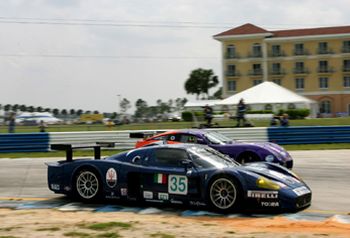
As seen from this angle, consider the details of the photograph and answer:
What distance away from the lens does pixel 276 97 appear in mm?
45125

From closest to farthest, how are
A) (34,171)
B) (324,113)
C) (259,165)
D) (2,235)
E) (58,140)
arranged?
(2,235)
(259,165)
(34,171)
(58,140)
(324,113)

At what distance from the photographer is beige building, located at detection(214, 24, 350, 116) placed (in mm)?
77750

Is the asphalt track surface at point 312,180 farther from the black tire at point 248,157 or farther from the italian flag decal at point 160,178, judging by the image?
the italian flag decal at point 160,178

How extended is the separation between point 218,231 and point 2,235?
279 centimetres

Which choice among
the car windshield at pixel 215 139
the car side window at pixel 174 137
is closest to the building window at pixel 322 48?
the car windshield at pixel 215 139

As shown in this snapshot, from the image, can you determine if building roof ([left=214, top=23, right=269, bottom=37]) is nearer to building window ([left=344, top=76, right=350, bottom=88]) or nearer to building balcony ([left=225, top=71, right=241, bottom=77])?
building balcony ([left=225, top=71, right=241, bottom=77])

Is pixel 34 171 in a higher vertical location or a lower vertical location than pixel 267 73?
lower

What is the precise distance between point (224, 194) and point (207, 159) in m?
0.73

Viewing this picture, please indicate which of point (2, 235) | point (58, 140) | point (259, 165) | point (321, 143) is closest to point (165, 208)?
point (259, 165)

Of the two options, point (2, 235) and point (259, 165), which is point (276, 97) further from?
point (2, 235)

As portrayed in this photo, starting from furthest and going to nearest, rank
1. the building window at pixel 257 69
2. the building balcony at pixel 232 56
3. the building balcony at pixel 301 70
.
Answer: the building window at pixel 257 69 → the building balcony at pixel 232 56 → the building balcony at pixel 301 70

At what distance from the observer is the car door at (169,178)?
8.80 m

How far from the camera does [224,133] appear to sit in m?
23.7

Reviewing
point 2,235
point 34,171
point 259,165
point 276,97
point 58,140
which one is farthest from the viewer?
point 276,97
